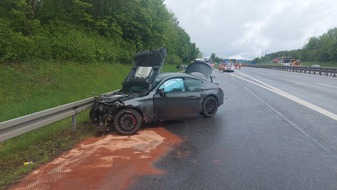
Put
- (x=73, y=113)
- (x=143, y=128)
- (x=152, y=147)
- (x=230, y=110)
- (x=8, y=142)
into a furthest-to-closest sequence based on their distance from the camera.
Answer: (x=230, y=110) < (x=143, y=128) < (x=73, y=113) < (x=8, y=142) < (x=152, y=147)

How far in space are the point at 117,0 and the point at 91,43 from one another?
7.72 meters

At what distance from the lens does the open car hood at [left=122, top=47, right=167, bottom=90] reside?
8556 millimetres

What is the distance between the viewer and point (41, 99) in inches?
420

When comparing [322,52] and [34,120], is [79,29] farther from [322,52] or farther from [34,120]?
[322,52]

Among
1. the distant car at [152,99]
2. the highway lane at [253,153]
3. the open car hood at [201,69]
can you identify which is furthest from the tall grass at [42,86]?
the highway lane at [253,153]

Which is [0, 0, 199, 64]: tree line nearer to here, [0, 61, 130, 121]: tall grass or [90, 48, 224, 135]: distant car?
[0, 61, 130, 121]: tall grass

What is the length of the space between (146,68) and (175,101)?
133cm

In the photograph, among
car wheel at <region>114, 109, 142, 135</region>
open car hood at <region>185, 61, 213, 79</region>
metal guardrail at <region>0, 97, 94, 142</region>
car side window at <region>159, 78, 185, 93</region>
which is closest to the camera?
metal guardrail at <region>0, 97, 94, 142</region>

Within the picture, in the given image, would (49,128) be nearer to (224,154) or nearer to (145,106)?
(145,106)

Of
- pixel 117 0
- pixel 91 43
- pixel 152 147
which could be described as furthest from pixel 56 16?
pixel 152 147

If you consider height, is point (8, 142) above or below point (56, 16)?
below

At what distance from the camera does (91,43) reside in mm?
21391

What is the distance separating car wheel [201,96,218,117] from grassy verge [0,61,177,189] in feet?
11.1

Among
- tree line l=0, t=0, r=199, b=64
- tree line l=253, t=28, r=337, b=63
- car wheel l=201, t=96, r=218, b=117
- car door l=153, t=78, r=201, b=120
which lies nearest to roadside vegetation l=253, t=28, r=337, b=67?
tree line l=253, t=28, r=337, b=63
